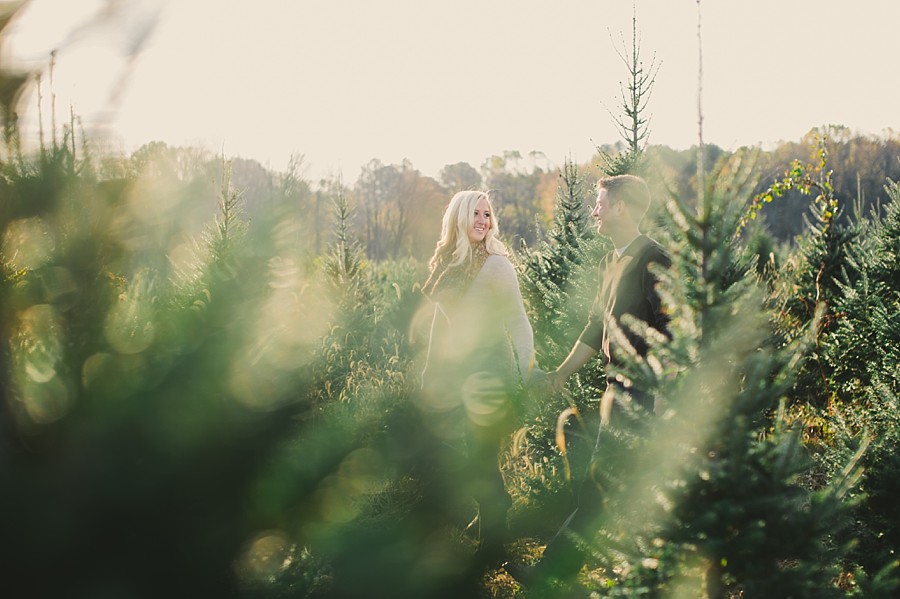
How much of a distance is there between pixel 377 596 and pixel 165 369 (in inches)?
104

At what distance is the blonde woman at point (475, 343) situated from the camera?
3.83m

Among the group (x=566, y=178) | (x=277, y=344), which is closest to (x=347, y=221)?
(x=566, y=178)

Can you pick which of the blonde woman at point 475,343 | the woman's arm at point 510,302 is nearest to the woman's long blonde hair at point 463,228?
the blonde woman at point 475,343

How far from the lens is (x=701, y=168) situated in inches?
62.6

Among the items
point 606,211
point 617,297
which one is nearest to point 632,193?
point 606,211

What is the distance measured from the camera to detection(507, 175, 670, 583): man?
3.43 metres

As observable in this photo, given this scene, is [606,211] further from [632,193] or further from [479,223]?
[479,223]

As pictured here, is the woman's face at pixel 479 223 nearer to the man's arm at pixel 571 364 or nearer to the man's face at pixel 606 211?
the man's face at pixel 606 211

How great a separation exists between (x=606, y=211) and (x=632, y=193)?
18 centimetres

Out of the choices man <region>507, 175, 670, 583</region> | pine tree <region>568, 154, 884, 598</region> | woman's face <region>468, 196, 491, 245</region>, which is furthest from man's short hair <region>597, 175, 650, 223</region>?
pine tree <region>568, 154, 884, 598</region>

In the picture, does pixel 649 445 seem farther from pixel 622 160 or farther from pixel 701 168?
pixel 622 160

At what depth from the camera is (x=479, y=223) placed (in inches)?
157

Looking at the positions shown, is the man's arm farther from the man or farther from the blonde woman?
the blonde woman

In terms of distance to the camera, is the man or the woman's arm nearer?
the man
